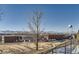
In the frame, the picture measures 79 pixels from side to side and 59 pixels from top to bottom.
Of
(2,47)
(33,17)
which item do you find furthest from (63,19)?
(2,47)

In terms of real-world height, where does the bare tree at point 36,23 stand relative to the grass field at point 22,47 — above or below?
above

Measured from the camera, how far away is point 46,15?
253 centimetres

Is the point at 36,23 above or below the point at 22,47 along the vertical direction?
above

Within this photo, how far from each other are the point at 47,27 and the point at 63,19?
23 cm

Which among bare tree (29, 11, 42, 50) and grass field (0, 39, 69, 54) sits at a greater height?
bare tree (29, 11, 42, 50)

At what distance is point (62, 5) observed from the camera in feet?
8.21

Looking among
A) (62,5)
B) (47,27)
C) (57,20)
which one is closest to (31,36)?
(47,27)
